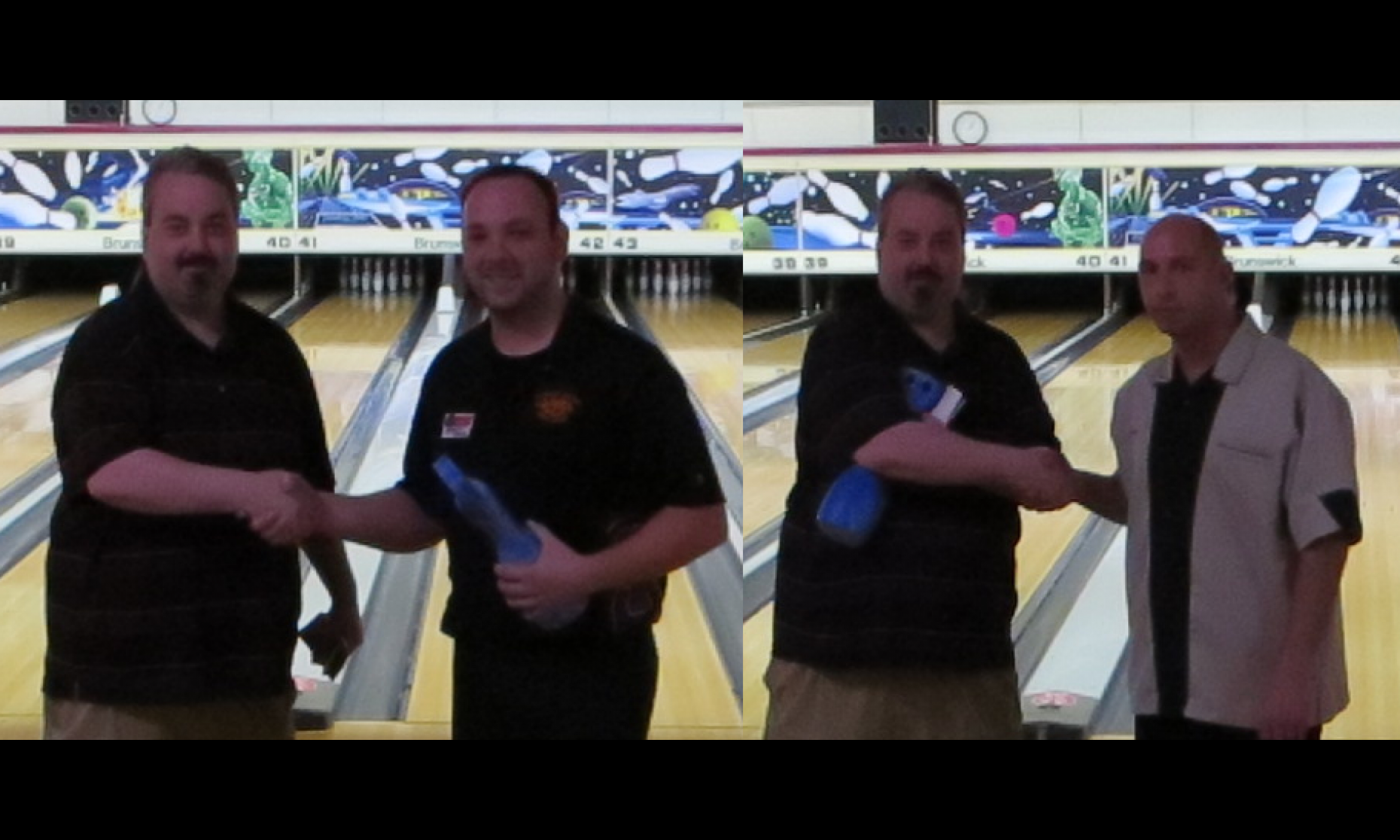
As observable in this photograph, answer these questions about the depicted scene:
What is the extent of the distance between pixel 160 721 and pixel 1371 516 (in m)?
2.30

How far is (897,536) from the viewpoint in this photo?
250cm

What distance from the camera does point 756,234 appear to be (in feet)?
11.5

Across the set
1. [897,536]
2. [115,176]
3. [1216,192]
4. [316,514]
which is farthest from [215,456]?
[1216,192]

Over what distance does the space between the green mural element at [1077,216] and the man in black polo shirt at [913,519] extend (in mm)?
1362

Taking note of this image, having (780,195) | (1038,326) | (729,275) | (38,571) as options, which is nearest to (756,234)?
(780,195)

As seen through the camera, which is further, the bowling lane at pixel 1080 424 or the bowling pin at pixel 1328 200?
the bowling pin at pixel 1328 200

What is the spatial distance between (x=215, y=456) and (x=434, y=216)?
1.75 m

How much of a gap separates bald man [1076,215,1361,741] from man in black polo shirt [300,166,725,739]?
0.59 metres

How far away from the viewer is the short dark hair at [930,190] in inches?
104

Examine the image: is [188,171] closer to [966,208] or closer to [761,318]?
[761,318]

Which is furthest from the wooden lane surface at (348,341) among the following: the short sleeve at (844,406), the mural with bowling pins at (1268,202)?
the mural with bowling pins at (1268,202)

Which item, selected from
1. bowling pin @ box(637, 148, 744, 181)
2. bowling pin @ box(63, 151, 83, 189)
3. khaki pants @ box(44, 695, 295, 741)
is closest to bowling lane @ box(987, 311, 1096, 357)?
bowling pin @ box(637, 148, 744, 181)

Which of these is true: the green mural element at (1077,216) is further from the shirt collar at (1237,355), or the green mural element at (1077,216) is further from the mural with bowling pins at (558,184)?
the shirt collar at (1237,355)
